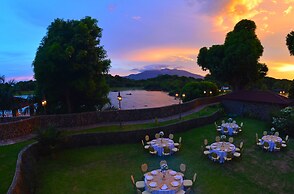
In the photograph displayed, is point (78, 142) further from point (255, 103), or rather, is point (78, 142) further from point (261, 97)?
point (261, 97)

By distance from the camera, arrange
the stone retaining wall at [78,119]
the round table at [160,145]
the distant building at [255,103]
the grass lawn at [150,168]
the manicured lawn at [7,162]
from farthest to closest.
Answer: the distant building at [255,103] < the stone retaining wall at [78,119] < the round table at [160,145] < the grass lawn at [150,168] < the manicured lawn at [7,162]

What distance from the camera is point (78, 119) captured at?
2312 cm

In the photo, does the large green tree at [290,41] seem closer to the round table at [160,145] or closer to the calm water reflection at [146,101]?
the round table at [160,145]

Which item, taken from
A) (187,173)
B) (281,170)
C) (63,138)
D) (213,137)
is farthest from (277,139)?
(63,138)

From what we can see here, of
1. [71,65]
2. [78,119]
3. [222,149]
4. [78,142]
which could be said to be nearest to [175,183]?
[222,149]

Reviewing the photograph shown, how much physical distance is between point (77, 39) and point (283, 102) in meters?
24.9

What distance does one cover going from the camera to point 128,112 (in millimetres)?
25594

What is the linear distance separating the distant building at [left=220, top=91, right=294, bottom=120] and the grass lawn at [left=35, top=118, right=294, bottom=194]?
8737 millimetres

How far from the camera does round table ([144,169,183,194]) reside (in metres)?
11.0

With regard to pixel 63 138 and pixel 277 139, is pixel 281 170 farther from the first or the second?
pixel 63 138

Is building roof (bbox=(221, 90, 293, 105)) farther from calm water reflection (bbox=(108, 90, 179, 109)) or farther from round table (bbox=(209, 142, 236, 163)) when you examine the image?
calm water reflection (bbox=(108, 90, 179, 109))

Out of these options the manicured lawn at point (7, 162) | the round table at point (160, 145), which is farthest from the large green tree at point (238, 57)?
the manicured lawn at point (7, 162)

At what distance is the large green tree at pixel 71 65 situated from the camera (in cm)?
2530

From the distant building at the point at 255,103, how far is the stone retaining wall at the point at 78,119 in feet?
28.8
